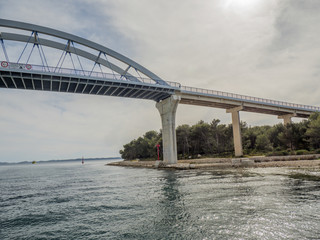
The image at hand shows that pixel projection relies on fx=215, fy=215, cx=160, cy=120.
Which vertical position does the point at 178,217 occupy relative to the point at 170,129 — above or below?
below

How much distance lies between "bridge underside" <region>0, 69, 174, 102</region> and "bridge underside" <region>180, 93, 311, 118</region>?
6938mm

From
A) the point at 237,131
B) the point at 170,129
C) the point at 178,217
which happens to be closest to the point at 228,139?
the point at 237,131

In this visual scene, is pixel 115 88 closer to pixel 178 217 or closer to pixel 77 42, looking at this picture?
pixel 77 42

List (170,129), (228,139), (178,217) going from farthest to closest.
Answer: (228,139), (170,129), (178,217)

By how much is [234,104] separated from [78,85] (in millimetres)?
40748

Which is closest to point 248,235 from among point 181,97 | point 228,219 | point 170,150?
point 228,219

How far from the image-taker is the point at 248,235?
8391mm

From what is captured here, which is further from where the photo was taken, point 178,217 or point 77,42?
point 77,42

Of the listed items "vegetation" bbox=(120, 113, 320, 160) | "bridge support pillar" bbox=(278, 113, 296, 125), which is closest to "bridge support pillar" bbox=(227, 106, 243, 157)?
"vegetation" bbox=(120, 113, 320, 160)

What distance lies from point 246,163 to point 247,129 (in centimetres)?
4614

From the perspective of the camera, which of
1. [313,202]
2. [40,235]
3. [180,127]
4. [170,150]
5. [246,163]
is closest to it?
[40,235]

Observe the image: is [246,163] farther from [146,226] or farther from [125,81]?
[146,226]

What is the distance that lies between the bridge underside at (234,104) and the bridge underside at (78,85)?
6938mm

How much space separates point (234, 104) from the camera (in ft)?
196
